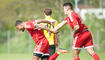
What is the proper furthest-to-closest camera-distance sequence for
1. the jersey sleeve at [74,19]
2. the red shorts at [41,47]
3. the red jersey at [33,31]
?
the jersey sleeve at [74,19] < the red shorts at [41,47] < the red jersey at [33,31]

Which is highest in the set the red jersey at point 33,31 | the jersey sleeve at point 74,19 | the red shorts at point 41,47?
the jersey sleeve at point 74,19

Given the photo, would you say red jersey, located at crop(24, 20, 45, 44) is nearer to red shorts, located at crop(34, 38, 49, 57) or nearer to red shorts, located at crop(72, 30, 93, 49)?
red shorts, located at crop(34, 38, 49, 57)

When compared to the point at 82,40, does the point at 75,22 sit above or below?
above

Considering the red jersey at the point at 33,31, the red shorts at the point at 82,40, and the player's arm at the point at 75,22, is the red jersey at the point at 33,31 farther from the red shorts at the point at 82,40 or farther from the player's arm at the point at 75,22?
the red shorts at the point at 82,40

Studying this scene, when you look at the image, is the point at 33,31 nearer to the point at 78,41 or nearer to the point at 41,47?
the point at 41,47

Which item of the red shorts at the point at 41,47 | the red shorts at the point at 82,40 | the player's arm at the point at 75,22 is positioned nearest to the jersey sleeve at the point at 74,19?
the player's arm at the point at 75,22

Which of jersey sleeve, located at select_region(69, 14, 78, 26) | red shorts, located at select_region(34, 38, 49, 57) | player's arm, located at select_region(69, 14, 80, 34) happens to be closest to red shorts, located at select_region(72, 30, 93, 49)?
player's arm, located at select_region(69, 14, 80, 34)

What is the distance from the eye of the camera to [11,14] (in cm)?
5709

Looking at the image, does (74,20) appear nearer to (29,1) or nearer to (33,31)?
(33,31)

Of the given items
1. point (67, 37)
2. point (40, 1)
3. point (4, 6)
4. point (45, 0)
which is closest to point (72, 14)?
point (67, 37)

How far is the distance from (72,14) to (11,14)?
45.8 meters

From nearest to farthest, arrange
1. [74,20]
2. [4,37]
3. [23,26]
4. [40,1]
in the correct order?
[23,26] → [74,20] → [4,37] → [40,1]

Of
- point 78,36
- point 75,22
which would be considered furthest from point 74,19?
point 78,36

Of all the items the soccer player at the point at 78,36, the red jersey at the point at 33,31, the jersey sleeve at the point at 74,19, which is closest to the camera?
the red jersey at the point at 33,31
